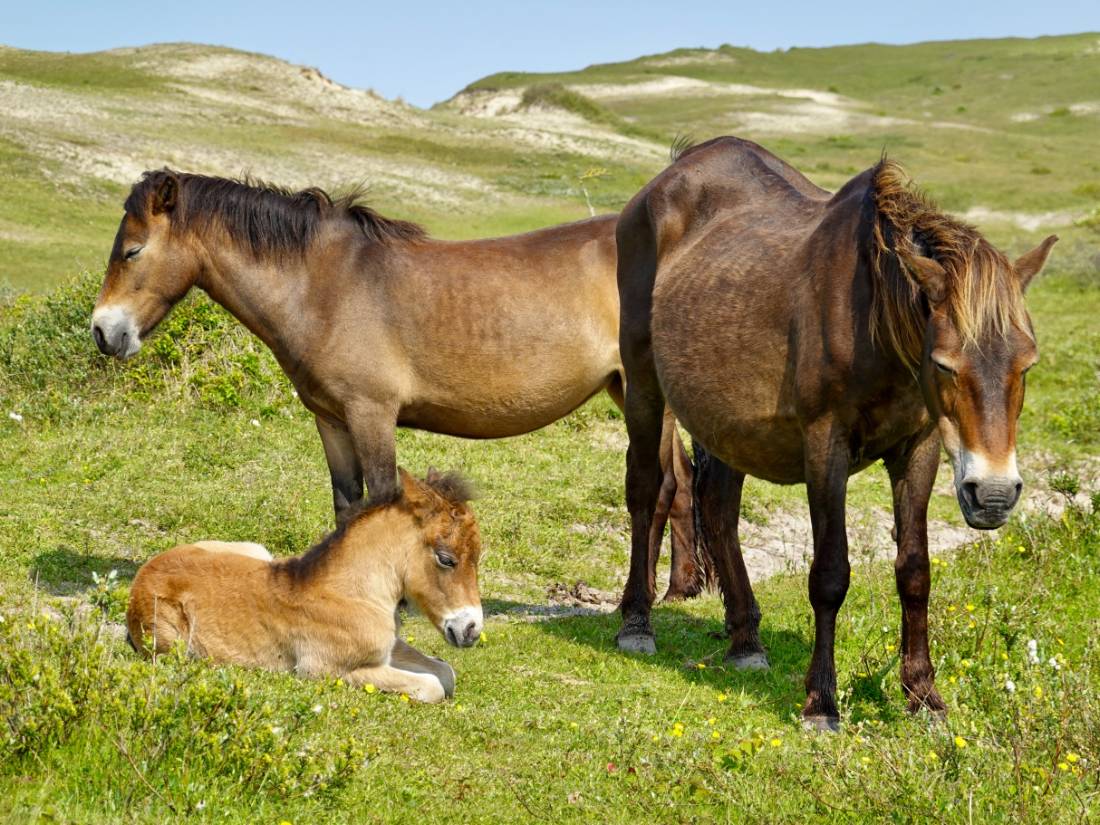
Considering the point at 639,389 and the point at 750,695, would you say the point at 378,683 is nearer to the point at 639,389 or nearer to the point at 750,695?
the point at 750,695

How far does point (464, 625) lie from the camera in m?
6.12

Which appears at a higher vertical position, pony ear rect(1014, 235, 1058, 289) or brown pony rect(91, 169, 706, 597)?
pony ear rect(1014, 235, 1058, 289)

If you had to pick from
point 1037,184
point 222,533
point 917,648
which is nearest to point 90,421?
point 222,533

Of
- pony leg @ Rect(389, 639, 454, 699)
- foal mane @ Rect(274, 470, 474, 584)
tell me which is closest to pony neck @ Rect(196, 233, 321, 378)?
foal mane @ Rect(274, 470, 474, 584)

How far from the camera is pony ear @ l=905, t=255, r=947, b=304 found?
5309mm

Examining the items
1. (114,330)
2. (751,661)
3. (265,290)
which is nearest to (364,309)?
(265,290)

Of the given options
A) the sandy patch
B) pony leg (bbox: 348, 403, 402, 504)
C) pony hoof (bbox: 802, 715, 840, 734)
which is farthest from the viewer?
the sandy patch

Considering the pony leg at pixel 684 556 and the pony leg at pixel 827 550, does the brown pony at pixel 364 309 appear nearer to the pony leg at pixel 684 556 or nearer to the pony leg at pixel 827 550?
the pony leg at pixel 684 556

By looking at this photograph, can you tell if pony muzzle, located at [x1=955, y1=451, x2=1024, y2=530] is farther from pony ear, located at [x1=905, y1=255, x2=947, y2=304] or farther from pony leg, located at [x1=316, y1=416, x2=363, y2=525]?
pony leg, located at [x1=316, y1=416, x2=363, y2=525]

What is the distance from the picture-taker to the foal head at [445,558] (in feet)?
20.2

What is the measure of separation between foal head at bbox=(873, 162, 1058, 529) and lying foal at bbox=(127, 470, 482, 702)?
237cm

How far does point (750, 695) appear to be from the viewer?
6512 millimetres

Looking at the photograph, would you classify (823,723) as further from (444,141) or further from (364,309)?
(444,141)

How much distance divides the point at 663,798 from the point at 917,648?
→ 6.53ft
